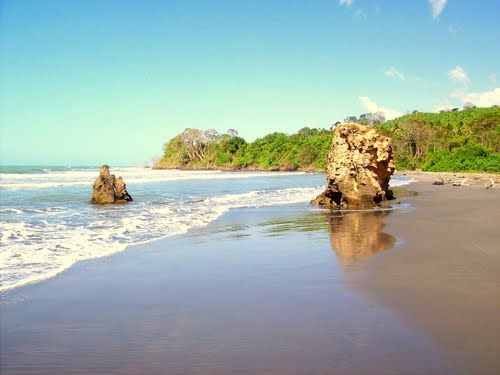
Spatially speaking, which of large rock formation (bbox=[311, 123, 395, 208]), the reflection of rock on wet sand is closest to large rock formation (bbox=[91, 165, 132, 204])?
large rock formation (bbox=[311, 123, 395, 208])

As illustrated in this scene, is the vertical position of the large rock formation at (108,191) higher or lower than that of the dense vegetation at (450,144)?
lower

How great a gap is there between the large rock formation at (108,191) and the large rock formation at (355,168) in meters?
10.1

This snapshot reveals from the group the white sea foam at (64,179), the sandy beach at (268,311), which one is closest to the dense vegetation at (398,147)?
the white sea foam at (64,179)

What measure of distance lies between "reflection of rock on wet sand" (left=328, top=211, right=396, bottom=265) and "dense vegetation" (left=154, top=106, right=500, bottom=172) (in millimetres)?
35156

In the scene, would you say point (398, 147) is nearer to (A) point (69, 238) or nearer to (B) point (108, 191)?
(B) point (108, 191)

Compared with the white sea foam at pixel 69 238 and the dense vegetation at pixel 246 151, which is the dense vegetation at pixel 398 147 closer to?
the dense vegetation at pixel 246 151

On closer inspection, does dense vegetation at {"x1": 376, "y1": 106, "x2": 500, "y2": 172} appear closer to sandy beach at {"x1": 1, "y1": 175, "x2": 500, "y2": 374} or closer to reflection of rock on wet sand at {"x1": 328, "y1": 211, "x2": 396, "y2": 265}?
reflection of rock on wet sand at {"x1": 328, "y1": 211, "x2": 396, "y2": 265}

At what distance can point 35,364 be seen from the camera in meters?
4.08

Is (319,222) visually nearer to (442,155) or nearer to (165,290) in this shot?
(165,290)

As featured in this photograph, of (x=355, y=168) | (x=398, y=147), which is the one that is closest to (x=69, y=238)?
(x=355, y=168)

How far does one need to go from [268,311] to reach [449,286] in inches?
108

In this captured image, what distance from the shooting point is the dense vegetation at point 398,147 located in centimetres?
5433

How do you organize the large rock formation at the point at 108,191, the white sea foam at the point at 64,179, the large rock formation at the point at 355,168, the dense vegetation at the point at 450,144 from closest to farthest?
the large rock formation at the point at 355,168, the large rock formation at the point at 108,191, the white sea foam at the point at 64,179, the dense vegetation at the point at 450,144

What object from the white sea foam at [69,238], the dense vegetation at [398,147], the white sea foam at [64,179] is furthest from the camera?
the dense vegetation at [398,147]
